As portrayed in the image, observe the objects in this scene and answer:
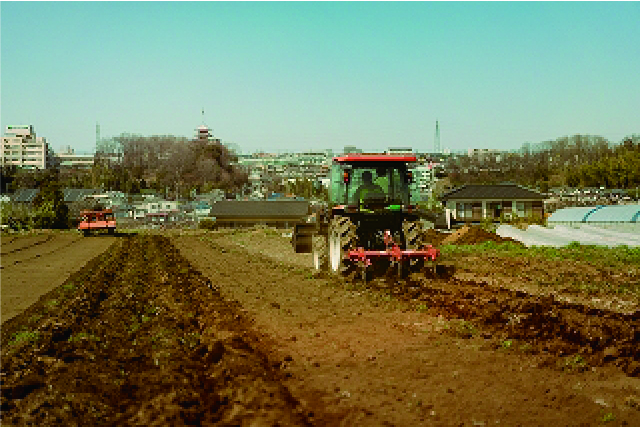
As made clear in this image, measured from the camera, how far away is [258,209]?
68.6 m

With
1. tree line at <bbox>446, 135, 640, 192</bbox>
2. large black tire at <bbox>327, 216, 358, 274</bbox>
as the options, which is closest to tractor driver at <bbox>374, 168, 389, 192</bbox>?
large black tire at <bbox>327, 216, 358, 274</bbox>

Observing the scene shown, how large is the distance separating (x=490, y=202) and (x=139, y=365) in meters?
53.5

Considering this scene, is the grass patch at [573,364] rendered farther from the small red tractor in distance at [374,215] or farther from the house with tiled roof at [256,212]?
the house with tiled roof at [256,212]

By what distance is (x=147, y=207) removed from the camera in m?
81.4

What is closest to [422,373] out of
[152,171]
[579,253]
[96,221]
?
[579,253]

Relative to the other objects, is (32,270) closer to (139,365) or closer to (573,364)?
(139,365)

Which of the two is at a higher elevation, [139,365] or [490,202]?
[490,202]

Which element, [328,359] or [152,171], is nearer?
[328,359]

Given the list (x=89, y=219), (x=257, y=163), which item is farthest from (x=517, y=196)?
(x=257, y=163)

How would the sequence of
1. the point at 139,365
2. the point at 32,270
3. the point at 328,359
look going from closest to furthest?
the point at 328,359 < the point at 139,365 < the point at 32,270

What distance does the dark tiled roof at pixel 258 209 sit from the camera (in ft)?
219

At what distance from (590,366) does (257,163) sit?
18772 cm

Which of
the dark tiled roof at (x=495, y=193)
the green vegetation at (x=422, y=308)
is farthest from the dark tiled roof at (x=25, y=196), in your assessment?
the green vegetation at (x=422, y=308)

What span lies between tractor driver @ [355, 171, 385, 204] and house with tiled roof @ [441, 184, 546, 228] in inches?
1744
